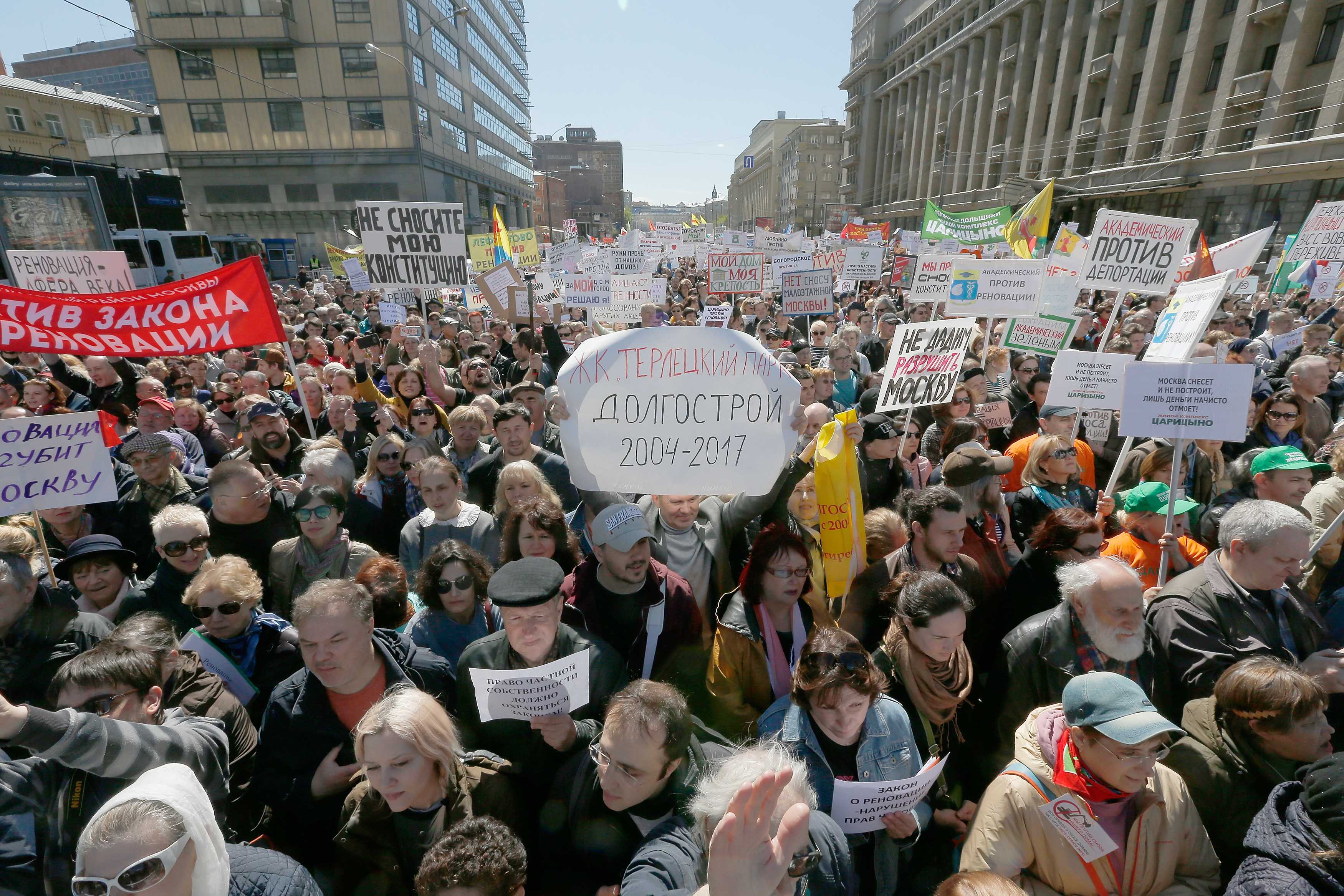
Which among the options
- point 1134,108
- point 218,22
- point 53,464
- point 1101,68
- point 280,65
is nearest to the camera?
point 53,464

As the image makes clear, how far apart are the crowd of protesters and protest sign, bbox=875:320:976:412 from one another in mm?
323

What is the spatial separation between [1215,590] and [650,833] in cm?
258

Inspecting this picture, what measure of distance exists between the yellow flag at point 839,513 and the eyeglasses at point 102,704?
2.90 m

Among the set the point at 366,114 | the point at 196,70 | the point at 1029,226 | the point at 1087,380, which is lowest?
the point at 1087,380

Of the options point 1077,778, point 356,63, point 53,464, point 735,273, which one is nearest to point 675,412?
point 1077,778

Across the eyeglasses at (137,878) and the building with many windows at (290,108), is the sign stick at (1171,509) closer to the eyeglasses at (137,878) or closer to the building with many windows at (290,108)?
the eyeglasses at (137,878)

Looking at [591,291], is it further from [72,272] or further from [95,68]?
[95,68]

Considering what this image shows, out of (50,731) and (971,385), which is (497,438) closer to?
(50,731)

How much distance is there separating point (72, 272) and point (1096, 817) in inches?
393

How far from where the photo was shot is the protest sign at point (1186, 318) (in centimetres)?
432

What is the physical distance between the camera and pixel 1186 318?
457 centimetres

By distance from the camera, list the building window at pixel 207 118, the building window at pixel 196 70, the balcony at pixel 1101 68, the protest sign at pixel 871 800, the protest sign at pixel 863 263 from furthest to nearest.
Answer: the building window at pixel 207 118
the building window at pixel 196 70
the balcony at pixel 1101 68
the protest sign at pixel 863 263
the protest sign at pixel 871 800

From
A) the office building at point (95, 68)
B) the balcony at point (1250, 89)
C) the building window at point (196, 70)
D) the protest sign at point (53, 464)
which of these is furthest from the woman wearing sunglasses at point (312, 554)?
the office building at point (95, 68)

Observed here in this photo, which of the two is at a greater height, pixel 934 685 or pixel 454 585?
pixel 454 585
